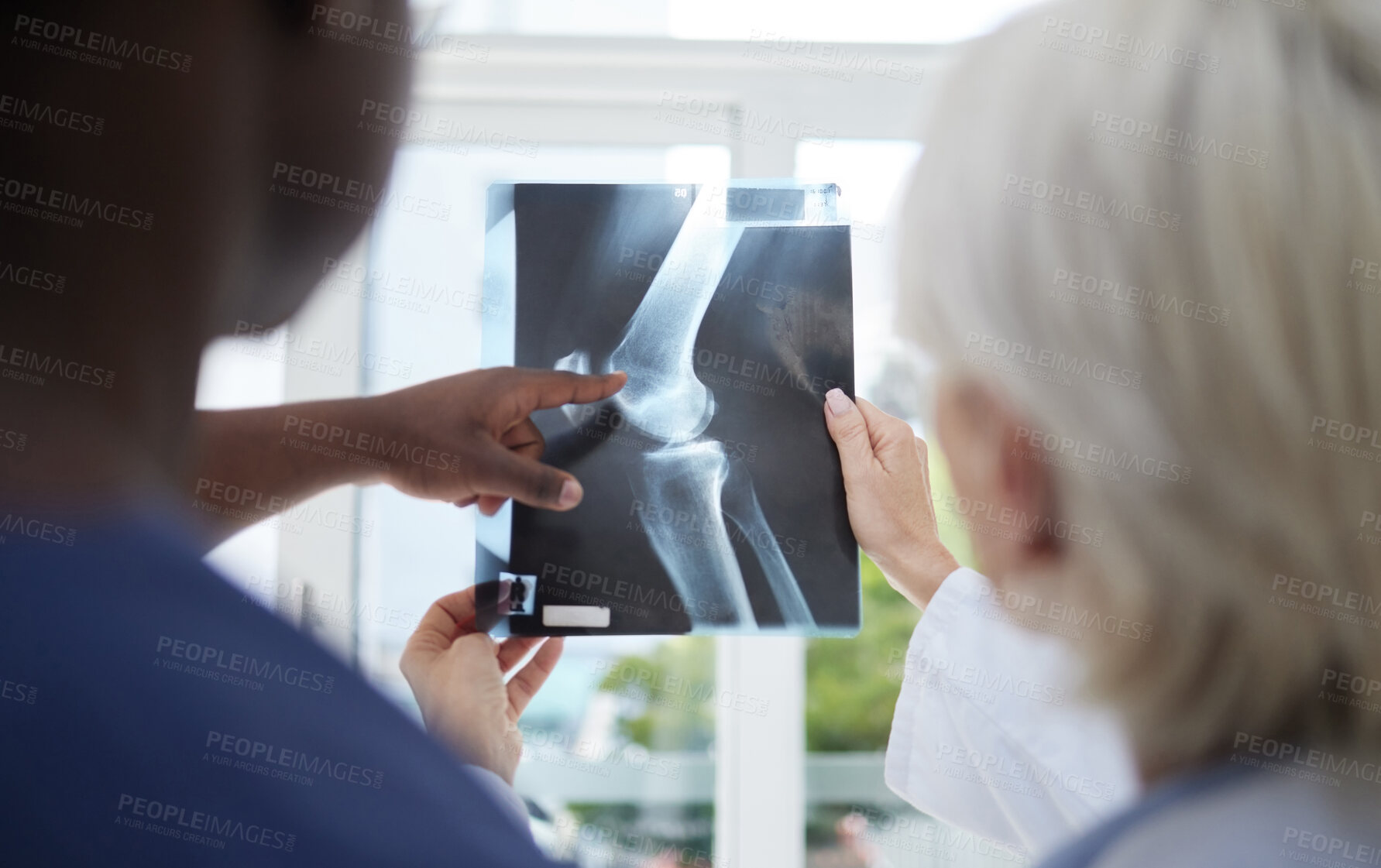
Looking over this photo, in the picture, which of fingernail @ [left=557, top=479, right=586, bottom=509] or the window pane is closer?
fingernail @ [left=557, top=479, right=586, bottom=509]

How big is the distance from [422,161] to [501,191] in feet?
1.98

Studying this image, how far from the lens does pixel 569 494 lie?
0.78 metres

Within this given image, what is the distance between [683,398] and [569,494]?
0.47 ft

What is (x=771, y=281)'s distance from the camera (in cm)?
81

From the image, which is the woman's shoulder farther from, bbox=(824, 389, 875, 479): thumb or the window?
the window

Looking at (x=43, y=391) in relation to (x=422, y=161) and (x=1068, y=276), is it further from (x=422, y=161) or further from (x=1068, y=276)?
(x=422, y=161)

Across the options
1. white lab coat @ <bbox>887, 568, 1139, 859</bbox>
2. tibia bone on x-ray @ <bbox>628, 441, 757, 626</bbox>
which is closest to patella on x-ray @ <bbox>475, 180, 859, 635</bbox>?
tibia bone on x-ray @ <bbox>628, 441, 757, 626</bbox>

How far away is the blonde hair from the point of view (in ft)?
1.68

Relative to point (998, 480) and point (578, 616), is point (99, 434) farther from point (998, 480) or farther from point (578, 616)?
point (998, 480)

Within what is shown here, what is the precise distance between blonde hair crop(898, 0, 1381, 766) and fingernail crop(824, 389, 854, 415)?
20cm

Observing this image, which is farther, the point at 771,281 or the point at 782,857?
the point at 782,857

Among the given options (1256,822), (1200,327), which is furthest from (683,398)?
(1256,822)

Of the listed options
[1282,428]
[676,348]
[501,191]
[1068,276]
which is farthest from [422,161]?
[1282,428]

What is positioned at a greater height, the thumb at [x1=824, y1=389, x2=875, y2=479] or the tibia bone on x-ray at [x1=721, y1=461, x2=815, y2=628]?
the thumb at [x1=824, y1=389, x2=875, y2=479]
